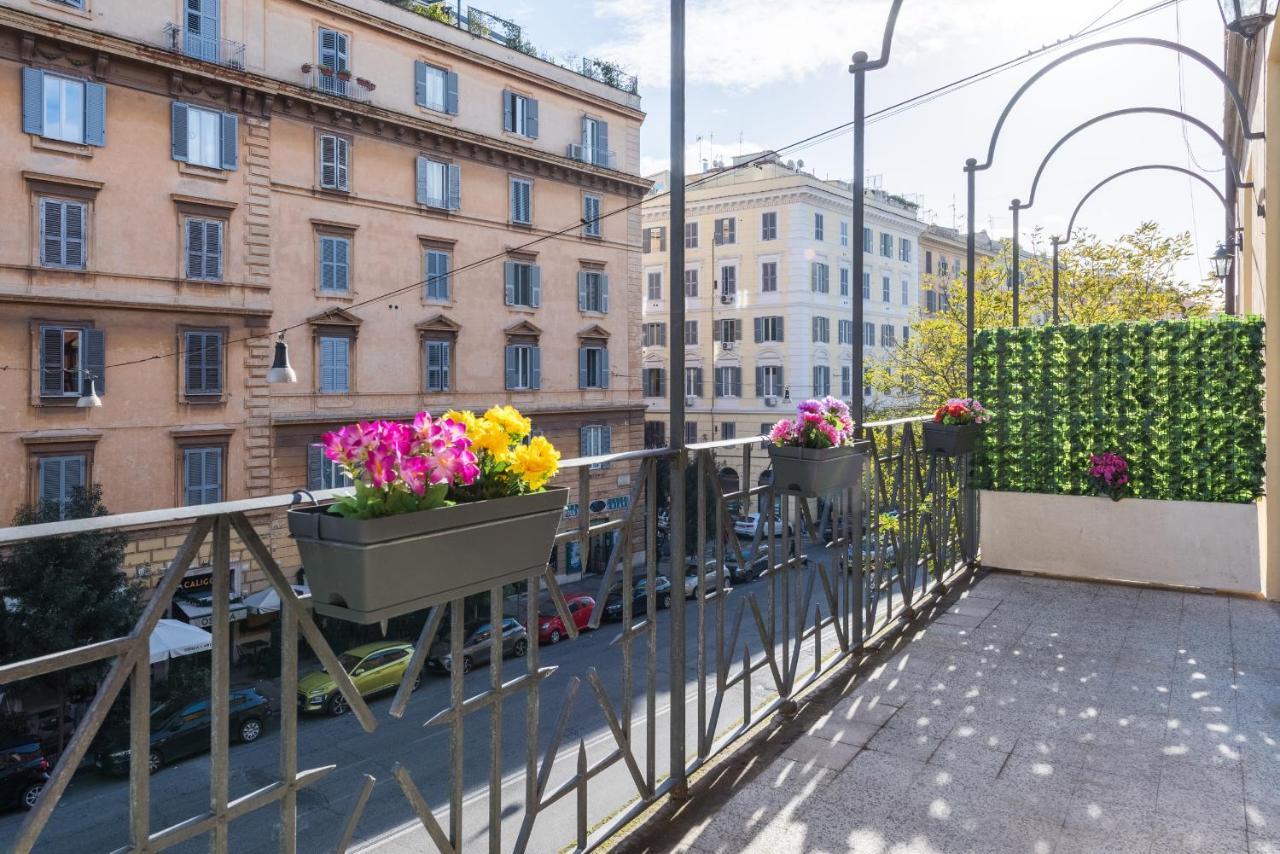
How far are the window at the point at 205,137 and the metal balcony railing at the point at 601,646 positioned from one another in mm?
17612

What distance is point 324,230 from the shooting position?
20.6 metres

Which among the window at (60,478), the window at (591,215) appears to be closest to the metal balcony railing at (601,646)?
the window at (60,478)

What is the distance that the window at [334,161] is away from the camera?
2017 centimetres

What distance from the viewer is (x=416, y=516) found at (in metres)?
1.50

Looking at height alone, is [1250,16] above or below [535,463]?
above

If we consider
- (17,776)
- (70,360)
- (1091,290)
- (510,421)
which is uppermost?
(1091,290)

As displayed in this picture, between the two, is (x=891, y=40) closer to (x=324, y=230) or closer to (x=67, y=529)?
(x=67, y=529)

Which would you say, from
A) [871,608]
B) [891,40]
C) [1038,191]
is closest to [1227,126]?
[1038,191]

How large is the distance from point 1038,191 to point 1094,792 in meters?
5.64

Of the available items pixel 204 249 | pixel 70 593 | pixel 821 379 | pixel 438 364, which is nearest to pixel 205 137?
pixel 204 249

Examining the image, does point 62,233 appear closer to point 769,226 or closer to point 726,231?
point 726,231

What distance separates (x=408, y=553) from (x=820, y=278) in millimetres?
32515

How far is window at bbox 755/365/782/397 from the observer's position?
3253 cm

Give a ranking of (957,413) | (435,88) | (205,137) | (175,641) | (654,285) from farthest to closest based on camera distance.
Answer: (654,285), (435,88), (205,137), (957,413), (175,641)
